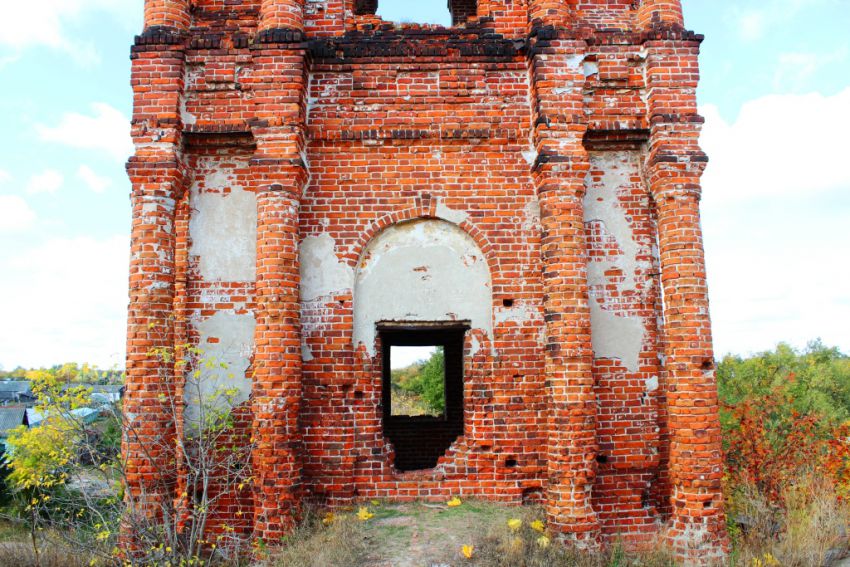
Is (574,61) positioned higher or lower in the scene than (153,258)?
higher

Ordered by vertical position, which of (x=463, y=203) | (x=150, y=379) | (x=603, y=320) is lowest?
(x=150, y=379)

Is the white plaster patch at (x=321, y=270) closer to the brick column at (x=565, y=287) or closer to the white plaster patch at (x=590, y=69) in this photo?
the brick column at (x=565, y=287)

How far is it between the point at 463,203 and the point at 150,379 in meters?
4.15

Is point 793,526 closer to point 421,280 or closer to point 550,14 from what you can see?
point 421,280

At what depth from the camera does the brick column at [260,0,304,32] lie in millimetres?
6828

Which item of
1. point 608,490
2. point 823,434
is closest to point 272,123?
point 608,490

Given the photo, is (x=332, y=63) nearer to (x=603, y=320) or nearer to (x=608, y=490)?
(x=603, y=320)

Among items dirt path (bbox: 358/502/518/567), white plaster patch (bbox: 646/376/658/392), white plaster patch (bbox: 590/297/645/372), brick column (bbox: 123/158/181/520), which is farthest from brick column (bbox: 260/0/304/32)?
white plaster patch (bbox: 646/376/658/392)

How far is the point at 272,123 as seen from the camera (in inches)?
260

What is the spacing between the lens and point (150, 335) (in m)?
6.26

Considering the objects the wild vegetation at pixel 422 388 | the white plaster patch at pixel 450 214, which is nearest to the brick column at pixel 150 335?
the white plaster patch at pixel 450 214

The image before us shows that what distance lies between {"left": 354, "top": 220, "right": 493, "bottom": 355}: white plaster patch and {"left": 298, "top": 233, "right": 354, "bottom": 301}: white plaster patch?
0.59 ft

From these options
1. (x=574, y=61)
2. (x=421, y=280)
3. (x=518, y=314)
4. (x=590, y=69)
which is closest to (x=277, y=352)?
(x=421, y=280)

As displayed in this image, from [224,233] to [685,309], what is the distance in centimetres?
556
